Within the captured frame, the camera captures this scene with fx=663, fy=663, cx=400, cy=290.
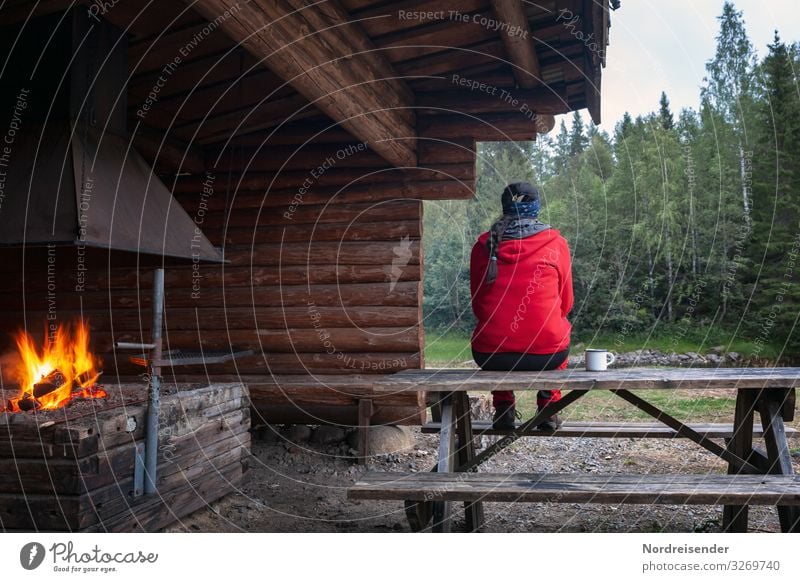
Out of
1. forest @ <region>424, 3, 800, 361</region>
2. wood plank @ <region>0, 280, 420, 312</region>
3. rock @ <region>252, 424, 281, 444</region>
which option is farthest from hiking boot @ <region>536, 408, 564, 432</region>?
forest @ <region>424, 3, 800, 361</region>

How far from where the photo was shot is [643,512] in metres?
4.62

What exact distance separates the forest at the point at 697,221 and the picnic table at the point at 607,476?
1220cm

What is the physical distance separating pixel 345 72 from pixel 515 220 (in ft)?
5.40

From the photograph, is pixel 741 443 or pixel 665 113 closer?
pixel 741 443

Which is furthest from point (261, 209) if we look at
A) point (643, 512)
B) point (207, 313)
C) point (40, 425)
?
point (643, 512)

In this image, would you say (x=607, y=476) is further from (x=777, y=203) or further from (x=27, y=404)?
(x=777, y=203)

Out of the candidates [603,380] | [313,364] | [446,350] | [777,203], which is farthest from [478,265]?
[446,350]

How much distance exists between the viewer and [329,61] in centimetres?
434

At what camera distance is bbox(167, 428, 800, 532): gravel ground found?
4379 millimetres

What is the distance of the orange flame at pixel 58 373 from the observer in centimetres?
388

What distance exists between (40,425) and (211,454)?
53.8 inches

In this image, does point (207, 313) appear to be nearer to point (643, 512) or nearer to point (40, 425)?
point (40, 425)
